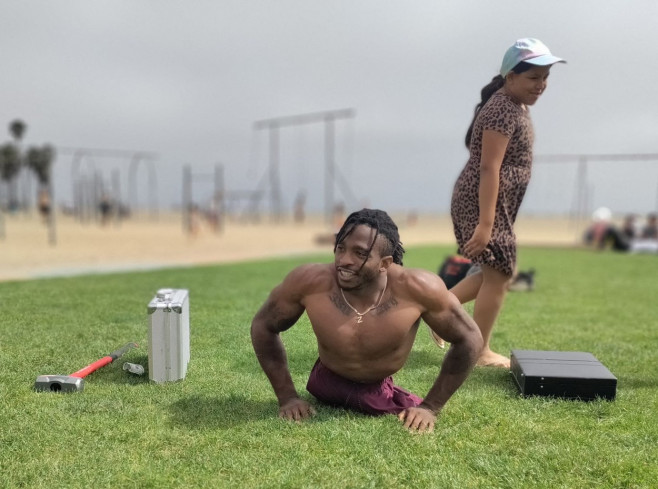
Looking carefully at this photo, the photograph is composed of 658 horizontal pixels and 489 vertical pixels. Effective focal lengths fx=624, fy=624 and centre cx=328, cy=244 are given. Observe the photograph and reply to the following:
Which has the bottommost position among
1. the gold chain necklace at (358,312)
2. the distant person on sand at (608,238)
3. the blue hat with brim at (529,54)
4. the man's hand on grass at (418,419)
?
the distant person on sand at (608,238)

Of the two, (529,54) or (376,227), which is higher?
(529,54)

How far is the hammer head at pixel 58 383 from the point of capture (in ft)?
11.3

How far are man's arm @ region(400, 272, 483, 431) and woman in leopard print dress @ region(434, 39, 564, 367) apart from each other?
111cm

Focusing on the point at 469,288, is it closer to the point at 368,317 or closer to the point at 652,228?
the point at 368,317

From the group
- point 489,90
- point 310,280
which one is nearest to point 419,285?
point 310,280

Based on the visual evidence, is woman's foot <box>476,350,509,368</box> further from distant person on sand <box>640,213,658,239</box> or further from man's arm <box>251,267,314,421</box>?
distant person on sand <box>640,213,658,239</box>

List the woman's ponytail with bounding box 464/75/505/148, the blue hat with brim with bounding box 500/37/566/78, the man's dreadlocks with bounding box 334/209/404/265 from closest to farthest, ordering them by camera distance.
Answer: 1. the man's dreadlocks with bounding box 334/209/404/265
2. the blue hat with brim with bounding box 500/37/566/78
3. the woman's ponytail with bounding box 464/75/505/148

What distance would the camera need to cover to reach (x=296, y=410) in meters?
3.12

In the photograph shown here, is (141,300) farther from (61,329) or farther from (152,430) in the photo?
(152,430)

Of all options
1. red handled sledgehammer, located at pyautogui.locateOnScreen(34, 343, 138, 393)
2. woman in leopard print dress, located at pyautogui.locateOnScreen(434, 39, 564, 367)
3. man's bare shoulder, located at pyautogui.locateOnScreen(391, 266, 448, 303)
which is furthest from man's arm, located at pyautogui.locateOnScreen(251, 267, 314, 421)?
woman in leopard print dress, located at pyautogui.locateOnScreen(434, 39, 564, 367)

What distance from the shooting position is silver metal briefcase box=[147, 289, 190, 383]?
356 centimetres

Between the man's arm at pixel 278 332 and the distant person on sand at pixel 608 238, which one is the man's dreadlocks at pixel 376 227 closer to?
the man's arm at pixel 278 332

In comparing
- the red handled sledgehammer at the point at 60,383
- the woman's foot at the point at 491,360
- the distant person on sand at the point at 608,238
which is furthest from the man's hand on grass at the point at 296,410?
the distant person on sand at the point at 608,238

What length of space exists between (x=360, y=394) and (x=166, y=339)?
1.19 m
